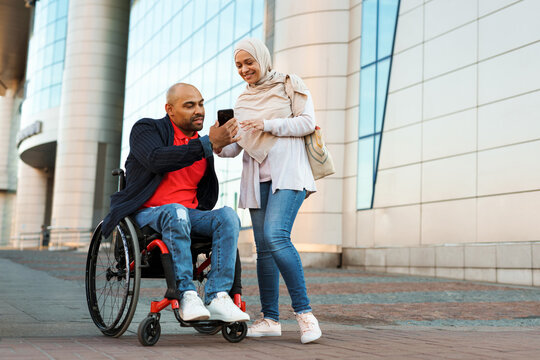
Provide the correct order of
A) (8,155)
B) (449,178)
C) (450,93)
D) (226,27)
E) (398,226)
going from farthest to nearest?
(8,155) → (226,27) → (398,226) → (450,93) → (449,178)

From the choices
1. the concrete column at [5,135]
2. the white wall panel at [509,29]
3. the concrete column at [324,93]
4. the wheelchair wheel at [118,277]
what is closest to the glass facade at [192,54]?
the concrete column at [324,93]

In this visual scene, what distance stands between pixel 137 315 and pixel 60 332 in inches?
38.7

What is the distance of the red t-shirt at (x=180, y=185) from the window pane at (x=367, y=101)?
10216 millimetres

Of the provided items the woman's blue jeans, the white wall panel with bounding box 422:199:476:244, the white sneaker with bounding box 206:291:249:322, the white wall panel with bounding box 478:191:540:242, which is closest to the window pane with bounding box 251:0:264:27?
the white wall panel with bounding box 422:199:476:244

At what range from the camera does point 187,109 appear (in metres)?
3.66

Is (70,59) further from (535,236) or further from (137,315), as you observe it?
(137,315)

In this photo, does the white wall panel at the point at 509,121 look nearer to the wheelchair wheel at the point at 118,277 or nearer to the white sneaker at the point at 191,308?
the wheelchair wheel at the point at 118,277

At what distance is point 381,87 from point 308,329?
10.6 metres

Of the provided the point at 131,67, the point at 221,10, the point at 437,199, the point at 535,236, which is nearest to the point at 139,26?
the point at 131,67

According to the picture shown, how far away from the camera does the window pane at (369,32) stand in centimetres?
1384

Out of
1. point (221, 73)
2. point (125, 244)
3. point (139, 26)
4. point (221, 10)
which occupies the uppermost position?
point (139, 26)

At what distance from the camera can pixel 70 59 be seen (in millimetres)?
34281

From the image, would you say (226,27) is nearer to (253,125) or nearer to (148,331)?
(253,125)

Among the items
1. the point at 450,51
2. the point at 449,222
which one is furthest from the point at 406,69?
the point at 449,222
